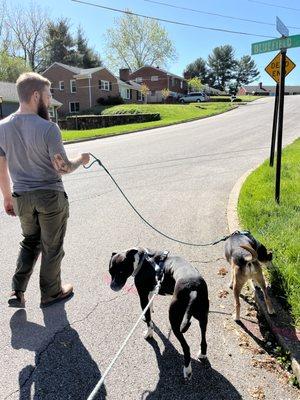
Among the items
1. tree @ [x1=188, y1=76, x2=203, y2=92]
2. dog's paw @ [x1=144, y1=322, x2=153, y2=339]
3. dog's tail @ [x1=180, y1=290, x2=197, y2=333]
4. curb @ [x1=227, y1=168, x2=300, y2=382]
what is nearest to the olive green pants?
dog's paw @ [x1=144, y1=322, x2=153, y2=339]

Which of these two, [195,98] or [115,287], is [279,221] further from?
[195,98]

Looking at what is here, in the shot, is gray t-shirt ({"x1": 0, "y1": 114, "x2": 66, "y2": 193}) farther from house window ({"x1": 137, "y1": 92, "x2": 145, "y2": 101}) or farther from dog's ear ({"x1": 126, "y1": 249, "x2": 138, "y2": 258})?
house window ({"x1": 137, "y1": 92, "x2": 145, "y2": 101})

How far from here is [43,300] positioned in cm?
409

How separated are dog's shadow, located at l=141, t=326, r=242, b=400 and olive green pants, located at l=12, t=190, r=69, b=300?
134 centimetres

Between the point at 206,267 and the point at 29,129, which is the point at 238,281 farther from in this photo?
the point at 29,129

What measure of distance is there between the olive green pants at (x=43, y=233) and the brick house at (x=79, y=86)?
1907 inches

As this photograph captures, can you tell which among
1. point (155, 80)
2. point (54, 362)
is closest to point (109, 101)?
point (155, 80)

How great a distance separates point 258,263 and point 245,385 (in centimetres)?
116

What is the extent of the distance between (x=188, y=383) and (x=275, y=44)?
206 inches

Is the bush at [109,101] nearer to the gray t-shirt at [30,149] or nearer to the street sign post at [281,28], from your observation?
the street sign post at [281,28]

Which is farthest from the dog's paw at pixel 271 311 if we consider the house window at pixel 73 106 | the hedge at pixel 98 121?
the house window at pixel 73 106

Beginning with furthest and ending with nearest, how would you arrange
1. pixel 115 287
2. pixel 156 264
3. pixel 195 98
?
pixel 195 98 < pixel 156 264 < pixel 115 287

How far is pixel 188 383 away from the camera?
10.0ft

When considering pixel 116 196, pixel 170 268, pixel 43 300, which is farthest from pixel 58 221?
pixel 116 196
